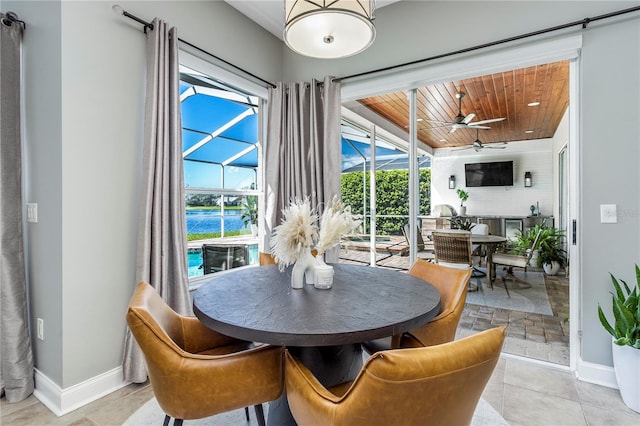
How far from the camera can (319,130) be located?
129 inches

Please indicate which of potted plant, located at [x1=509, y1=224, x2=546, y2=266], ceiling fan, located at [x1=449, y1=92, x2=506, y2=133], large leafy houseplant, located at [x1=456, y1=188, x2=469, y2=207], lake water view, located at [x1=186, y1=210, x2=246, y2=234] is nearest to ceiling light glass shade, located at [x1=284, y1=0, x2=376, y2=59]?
lake water view, located at [x1=186, y1=210, x2=246, y2=234]

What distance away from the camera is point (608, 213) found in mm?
2143

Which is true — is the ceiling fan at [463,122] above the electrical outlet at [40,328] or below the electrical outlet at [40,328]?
above

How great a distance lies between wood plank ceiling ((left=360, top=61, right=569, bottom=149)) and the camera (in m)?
3.06

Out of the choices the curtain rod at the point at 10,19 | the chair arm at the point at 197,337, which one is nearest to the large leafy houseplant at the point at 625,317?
the chair arm at the point at 197,337

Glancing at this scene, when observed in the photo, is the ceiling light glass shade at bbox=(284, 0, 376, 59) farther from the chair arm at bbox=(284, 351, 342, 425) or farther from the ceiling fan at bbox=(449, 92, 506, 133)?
the ceiling fan at bbox=(449, 92, 506, 133)

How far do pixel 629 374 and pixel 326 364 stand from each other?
185 cm

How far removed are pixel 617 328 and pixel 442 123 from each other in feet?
7.59

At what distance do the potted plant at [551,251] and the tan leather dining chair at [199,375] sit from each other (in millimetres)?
2916

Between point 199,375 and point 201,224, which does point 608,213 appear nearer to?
point 199,375

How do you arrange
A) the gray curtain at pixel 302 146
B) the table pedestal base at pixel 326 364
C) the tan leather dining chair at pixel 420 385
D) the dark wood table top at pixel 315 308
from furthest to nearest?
the gray curtain at pixel 302 146
the table pedestal base at pixel 326 364
the dark wood table top at pixel 315 308
the tan leather dining chair at pixel 420 385

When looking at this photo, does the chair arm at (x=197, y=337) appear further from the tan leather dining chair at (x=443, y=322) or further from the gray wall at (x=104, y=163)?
the gray wall at (x=104, y=163)

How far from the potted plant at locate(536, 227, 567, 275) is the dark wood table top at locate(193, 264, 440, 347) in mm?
2141

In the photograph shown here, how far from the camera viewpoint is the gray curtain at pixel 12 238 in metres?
2.01
